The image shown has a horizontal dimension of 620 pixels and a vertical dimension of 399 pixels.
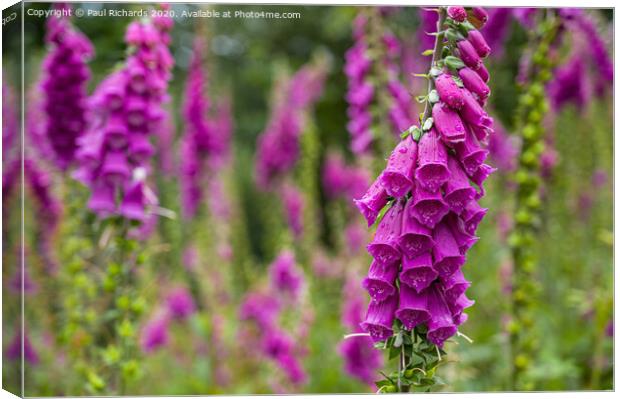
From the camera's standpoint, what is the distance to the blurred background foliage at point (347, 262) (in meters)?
4.62

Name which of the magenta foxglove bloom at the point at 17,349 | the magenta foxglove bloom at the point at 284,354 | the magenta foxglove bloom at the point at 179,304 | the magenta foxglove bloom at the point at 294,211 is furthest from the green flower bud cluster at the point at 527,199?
the magenta foxglove bloom at the point at 179,304

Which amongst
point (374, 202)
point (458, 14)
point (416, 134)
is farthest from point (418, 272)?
point (458, 14)

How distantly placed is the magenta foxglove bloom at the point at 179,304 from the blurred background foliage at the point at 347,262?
0.10 m

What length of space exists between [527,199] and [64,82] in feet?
7.74

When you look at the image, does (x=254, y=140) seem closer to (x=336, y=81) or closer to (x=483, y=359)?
(x=336, y=81)

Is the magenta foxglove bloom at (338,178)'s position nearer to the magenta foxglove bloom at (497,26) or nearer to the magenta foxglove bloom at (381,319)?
the magenta foxglove bloom at (497,26)

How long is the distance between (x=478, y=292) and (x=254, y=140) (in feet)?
10.6

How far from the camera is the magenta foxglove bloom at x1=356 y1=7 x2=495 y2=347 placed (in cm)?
218

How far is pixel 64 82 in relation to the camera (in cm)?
391

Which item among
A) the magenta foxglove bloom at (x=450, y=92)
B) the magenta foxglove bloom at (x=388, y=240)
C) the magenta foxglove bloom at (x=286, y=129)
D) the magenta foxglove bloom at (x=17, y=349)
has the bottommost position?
the magenta foxglove bloom at (x=17, y=349)

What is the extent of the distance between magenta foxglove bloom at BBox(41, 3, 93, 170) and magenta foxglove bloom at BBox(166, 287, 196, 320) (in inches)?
98.1

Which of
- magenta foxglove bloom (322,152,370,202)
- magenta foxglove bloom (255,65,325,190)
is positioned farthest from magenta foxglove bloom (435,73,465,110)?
magenta foxglove bloom (322,152,370,202)

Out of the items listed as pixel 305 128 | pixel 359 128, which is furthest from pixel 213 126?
pixel 359 128

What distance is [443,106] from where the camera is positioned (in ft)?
7.23
